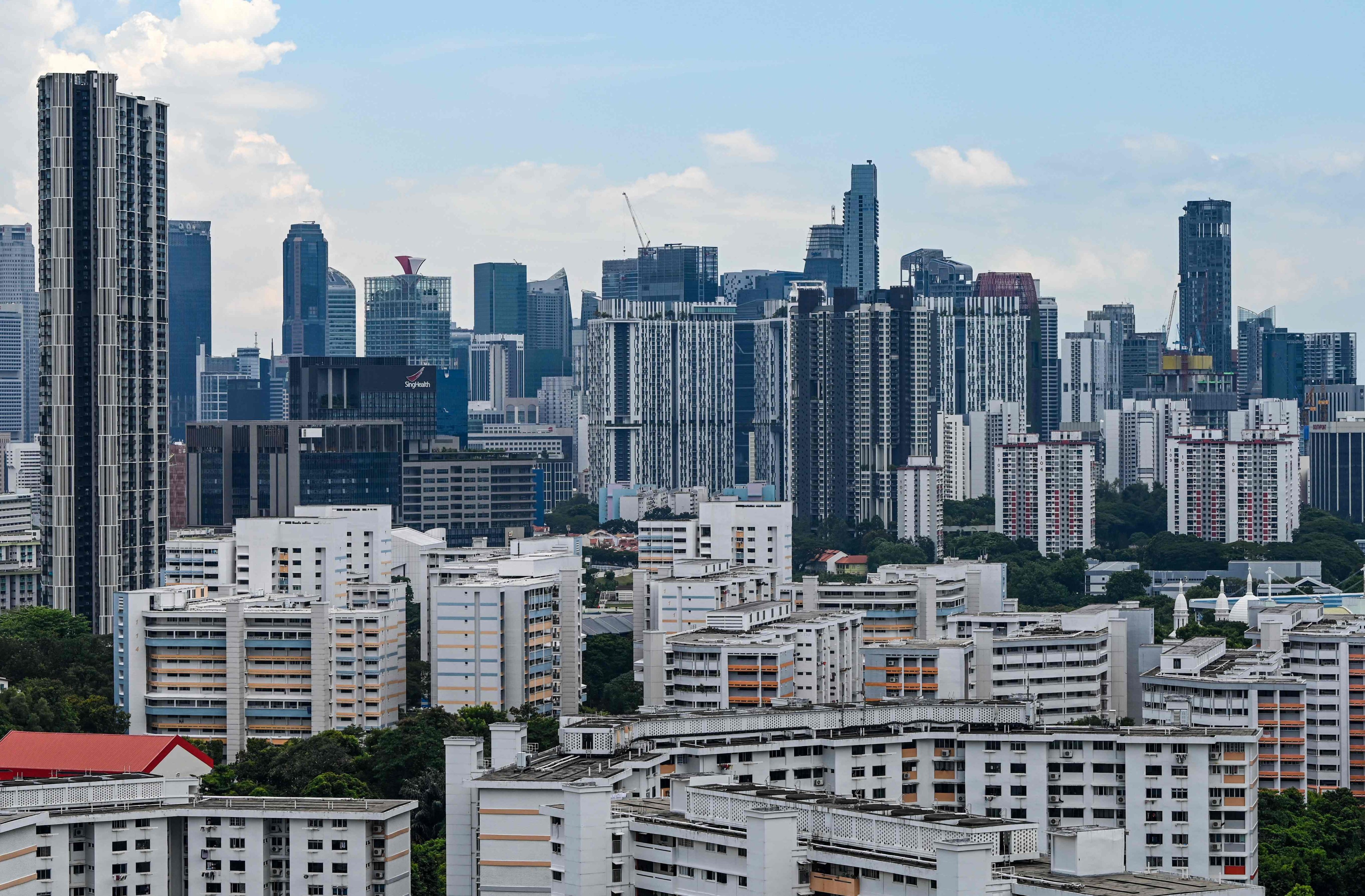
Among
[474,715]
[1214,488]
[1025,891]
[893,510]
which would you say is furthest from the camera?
[893,510]

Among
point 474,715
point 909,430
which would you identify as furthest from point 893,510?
point 474,715

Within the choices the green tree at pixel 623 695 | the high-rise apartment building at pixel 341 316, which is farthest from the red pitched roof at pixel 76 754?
the high-rise apartment building at pixel 341 316

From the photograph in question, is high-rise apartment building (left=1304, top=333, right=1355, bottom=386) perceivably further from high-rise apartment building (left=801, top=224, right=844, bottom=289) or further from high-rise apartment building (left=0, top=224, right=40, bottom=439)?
high-rise apartment building (left=0, top=224, right=40, bottom=439)

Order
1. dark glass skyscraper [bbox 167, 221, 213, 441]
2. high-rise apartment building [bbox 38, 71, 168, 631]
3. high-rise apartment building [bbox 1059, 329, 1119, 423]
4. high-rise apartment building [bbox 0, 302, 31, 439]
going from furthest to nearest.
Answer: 1. dark glass skyscraper [bbox 167, 221, 213, 441]
2. high-rise apartment building [bbox 1059, 329, 1119, 423]
3. high-rise apartment building [bbox 0, 302, 31, 439]
4. high-rise apartment building [bbox 38, 71, 168, 631]

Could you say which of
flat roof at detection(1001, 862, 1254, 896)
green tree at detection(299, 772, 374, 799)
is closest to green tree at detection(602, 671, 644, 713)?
green tree at detection(299, 772, 374, 799)

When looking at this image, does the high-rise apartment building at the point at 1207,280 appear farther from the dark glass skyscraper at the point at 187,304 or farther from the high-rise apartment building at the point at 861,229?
the dark glass skyscraper at the point at 187,304

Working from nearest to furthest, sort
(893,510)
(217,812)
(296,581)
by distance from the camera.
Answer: (217,812) < (296,581) < (893,510)

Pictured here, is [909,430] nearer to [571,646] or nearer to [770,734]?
[571,646]
